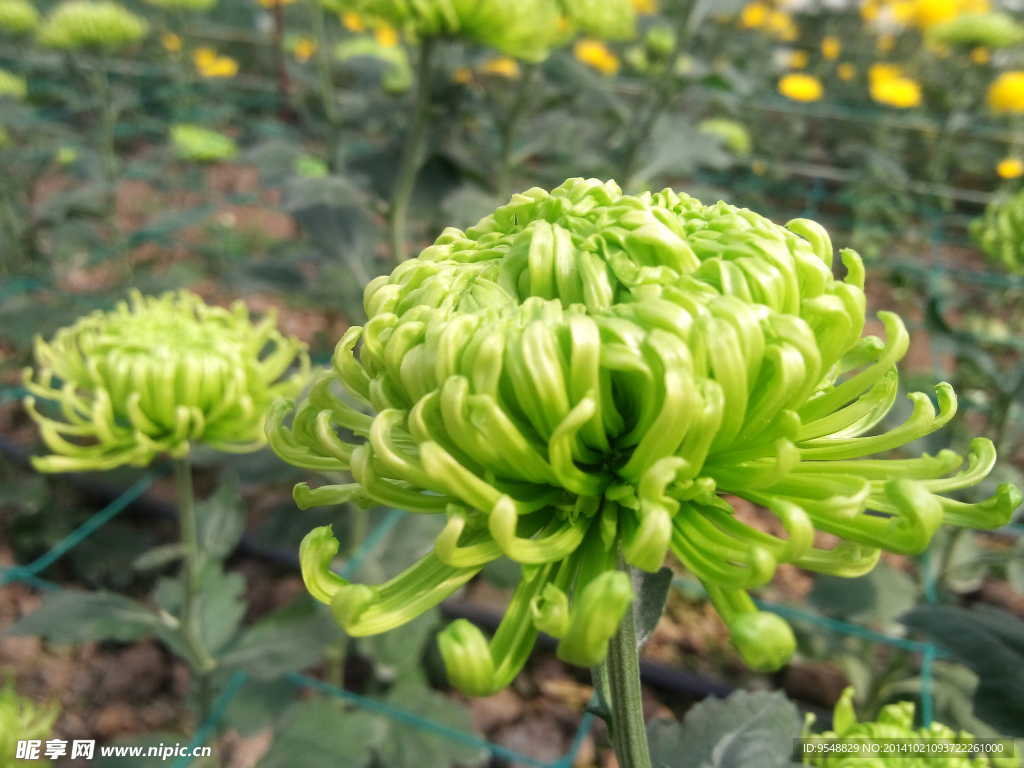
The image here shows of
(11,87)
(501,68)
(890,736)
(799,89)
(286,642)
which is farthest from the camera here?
(799,89)

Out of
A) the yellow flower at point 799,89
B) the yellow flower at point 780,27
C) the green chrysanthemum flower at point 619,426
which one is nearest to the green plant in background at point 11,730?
the green chrysanthemum flower at point 619,426

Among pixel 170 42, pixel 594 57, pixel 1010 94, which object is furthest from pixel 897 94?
pixel 170 42

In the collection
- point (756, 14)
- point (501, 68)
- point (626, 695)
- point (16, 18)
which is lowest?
point (626, 695)

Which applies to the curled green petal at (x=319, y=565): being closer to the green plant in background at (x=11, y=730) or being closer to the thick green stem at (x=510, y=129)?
the green plant in background at (x=11, y=730)

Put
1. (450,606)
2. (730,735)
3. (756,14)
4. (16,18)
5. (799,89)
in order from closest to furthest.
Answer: (730,735) < (450,606) < (16,18) < (799,89) < (756,14)

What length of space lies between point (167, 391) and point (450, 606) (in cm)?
128

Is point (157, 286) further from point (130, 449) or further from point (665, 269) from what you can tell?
point (665, 269)

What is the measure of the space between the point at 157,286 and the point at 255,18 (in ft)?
25.8

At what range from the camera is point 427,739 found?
180 centimetres

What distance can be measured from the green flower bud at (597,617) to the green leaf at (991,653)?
0.72 meters

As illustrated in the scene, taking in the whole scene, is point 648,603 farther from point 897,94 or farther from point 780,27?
point 780,27

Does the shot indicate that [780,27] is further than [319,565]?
Yes

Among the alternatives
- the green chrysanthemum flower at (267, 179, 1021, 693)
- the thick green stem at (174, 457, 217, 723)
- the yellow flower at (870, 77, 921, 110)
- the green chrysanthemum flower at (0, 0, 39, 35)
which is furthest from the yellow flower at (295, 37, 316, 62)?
the green chrysanthemum flower at (267, 179, 1021, 693)

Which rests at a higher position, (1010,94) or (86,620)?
(1010,94)
